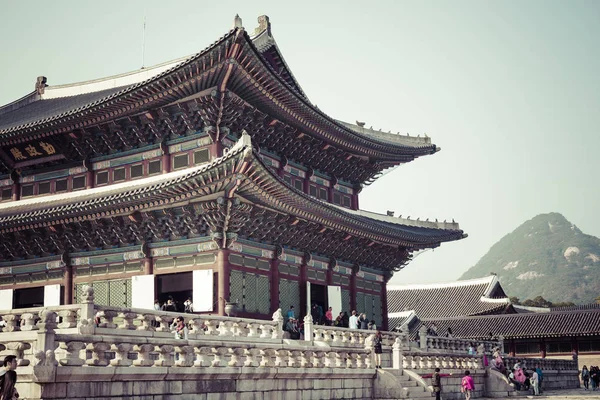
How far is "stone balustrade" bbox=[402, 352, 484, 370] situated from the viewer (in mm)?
27156

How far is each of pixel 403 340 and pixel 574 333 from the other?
1032 inches

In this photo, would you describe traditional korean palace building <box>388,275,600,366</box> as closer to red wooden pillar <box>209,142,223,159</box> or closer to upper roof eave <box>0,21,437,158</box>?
upper roof eave <box>0,21,437,158</box>

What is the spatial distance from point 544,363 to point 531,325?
13.6 metres

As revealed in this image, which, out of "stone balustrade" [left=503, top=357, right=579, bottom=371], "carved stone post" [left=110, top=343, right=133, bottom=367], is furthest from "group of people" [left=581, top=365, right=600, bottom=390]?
"carved stone post" [left=110, top=343, right=133, bottom=367]

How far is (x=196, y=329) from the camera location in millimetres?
21922

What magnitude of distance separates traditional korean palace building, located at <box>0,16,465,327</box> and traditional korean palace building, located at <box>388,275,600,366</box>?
822 inches

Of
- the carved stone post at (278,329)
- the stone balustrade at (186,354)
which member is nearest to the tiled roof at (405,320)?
the stone balustrade at (186,354)

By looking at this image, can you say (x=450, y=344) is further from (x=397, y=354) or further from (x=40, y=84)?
(x=40, y=84)

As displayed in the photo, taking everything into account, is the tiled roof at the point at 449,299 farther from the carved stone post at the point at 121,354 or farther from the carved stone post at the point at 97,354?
the carved stone post at the point at 97,354

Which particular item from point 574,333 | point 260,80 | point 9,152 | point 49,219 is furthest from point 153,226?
point 574,333

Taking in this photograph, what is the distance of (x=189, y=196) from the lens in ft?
90.3

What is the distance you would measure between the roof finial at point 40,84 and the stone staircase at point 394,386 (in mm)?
25504

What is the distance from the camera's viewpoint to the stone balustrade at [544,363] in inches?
1441

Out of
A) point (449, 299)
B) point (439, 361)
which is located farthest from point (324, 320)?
point (449, 299)
